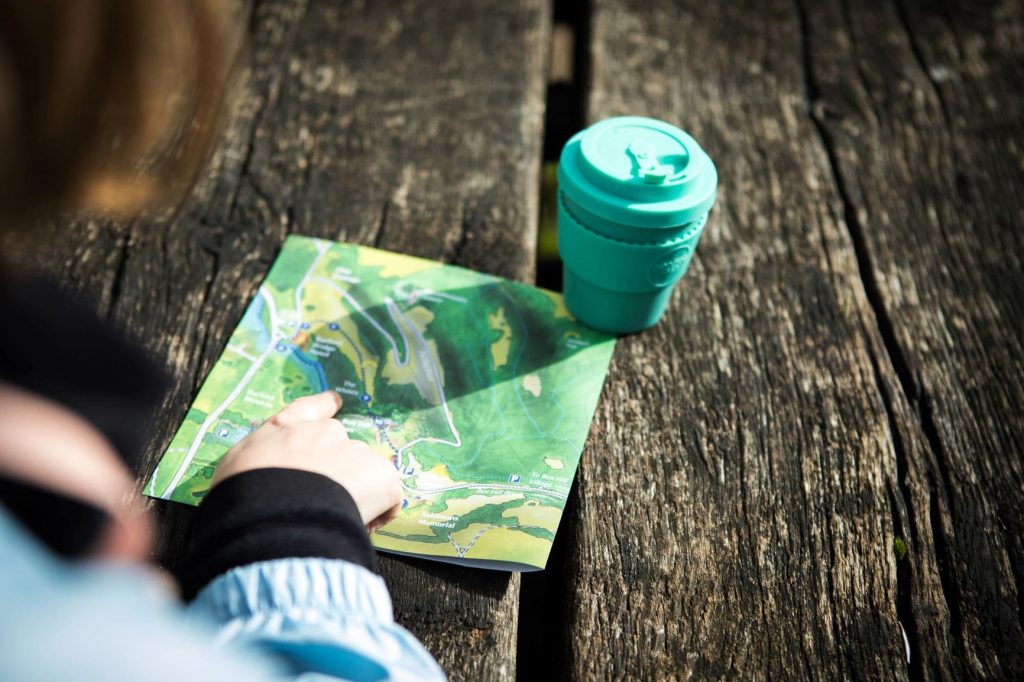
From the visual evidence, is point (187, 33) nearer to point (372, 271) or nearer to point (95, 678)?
point (95, 678)

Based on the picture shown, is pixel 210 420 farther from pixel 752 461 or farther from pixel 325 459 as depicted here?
pixel 752 461

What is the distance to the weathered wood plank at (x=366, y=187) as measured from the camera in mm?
764

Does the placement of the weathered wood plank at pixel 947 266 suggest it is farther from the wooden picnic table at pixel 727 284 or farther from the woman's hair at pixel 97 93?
the woman's hair at pixel 97 93

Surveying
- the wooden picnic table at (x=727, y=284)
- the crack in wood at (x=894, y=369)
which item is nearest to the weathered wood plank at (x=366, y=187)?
the wooden picnic table at (x=727, y=284)

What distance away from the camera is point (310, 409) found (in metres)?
0.87

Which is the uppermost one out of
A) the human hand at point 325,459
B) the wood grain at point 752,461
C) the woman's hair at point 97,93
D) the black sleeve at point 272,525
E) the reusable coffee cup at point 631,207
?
the woman's hair at point 97,93

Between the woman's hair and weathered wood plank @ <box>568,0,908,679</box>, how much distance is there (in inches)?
A: 20.3

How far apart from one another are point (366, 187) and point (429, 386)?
0.38 meters

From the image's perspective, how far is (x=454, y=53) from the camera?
1374mm

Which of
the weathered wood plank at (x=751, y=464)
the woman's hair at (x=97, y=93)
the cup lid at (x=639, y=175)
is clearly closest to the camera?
the woman's hair at (x=97, y=93)

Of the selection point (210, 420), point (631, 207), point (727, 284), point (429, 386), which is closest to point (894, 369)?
point (727, 284)

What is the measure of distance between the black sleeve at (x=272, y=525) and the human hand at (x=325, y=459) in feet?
0.06

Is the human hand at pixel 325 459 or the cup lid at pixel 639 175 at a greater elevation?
the cup lid at pixel 639 175

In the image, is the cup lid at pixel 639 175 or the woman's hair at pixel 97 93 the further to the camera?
the cup lid at pixel 639 175
